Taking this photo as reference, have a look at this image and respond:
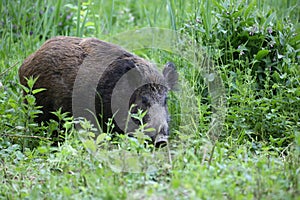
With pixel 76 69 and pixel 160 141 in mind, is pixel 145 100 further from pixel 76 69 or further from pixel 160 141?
pixel 76 69

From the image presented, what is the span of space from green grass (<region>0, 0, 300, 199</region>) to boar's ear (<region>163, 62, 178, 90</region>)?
0.24 feet

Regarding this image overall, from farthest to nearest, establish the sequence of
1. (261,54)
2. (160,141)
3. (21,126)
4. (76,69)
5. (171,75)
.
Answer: (261,54) → (171,75) → (76,69) → (21,126) → (160,141)

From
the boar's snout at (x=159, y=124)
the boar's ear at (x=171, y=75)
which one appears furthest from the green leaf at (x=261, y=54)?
the boar's snout at (x=159, y=124)

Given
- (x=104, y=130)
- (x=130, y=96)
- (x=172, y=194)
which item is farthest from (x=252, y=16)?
(x=172, y=194)

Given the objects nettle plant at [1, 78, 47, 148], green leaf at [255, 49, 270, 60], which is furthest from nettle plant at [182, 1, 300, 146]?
nettle plant at [1, 78, 47, 148]

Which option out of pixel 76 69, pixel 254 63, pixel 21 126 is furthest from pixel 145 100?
pixel 254 63

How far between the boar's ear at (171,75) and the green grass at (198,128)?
2.9 inches

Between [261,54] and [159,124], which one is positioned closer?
[159,124]

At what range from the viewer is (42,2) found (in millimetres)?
6578

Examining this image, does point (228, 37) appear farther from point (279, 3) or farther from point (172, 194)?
point (172, 194)

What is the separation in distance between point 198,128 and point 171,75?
656 millimetres

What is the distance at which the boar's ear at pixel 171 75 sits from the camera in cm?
479

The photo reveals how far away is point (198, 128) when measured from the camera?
441 centimetres

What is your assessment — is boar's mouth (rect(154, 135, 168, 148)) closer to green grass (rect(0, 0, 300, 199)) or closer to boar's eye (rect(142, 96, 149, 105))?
green grass (rect(0, 0, 300, 199))
